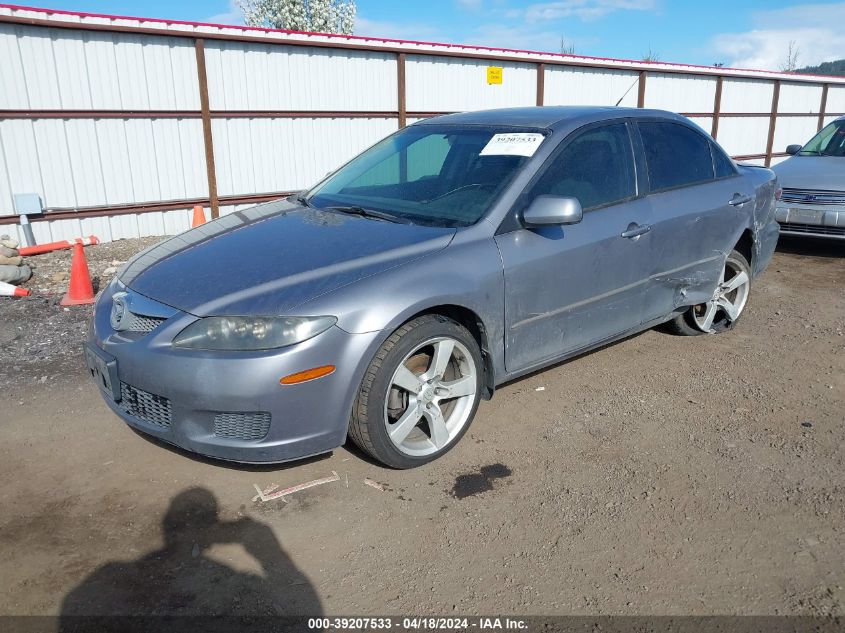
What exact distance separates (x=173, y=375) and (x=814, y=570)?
268cm

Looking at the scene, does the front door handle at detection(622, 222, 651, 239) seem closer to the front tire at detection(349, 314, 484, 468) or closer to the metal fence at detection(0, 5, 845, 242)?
the front tire at detection(349, 314, 484, 468)

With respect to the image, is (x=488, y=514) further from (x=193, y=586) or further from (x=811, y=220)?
(x=811, y=220)

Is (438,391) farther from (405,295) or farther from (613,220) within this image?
(613,220)

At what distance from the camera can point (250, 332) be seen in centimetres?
Answer: 285

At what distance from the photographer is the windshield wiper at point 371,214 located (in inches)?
142

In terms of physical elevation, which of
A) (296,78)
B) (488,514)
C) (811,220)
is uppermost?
Answer: (296,78)

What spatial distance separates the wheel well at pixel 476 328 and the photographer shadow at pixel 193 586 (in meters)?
1.28

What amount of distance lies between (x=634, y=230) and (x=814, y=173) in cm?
549

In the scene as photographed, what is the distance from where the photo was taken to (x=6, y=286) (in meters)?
6.33

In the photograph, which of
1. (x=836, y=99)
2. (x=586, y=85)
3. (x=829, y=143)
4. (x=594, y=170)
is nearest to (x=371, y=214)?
(x=594, y=170)

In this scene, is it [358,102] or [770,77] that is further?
[770,77]

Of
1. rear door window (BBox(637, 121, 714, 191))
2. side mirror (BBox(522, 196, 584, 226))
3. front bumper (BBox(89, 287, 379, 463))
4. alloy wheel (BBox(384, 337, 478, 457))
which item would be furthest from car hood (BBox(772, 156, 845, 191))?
front bumper (BBox(89, 287, 379, 463))

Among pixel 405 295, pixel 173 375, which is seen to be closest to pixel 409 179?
pixel 405 295

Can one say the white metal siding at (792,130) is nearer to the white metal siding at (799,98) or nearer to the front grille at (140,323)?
the white metal siding at (799,98)
